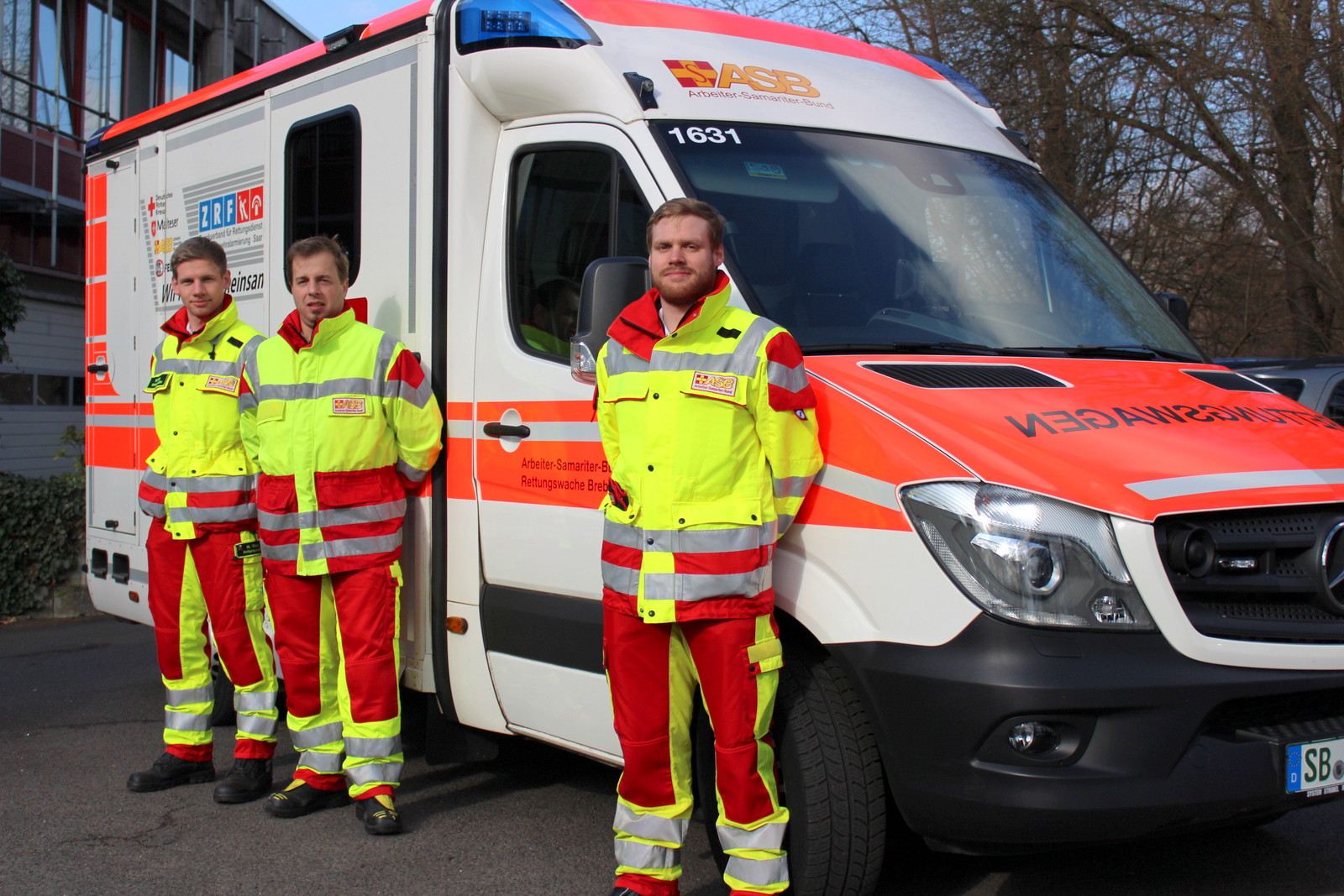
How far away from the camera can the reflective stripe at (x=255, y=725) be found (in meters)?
4.86

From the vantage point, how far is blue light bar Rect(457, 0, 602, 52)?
4.16 metres

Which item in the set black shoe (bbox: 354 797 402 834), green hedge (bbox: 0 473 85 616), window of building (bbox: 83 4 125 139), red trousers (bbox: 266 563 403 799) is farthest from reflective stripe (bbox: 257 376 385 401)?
window of building (bbox: 83 4 125 139)

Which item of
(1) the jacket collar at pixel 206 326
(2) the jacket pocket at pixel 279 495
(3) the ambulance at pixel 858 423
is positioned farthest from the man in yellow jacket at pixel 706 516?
(1) the jacket collar at pixel 206 326

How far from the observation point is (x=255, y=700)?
16.1ft

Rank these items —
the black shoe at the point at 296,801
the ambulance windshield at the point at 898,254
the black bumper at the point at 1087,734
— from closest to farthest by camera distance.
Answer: the black bumper at the point at 1087,734, the ambulance windshield at the point at 898,254, the black shoe at the point at 296,801

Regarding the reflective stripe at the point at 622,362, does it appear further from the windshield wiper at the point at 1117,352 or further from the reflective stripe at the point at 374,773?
the reflective stripe at the point at 374,773

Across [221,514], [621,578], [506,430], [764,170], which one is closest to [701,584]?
[621,578]

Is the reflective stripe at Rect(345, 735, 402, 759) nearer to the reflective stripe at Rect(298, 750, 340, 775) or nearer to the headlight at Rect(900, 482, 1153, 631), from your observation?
the reflective stripe at Rect(298, 750, 340, 775)

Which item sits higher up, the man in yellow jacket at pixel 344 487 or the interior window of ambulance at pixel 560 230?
the interior window of ambulance at pixel 560 230

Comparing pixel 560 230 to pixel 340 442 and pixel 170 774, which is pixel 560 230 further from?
pixel 170 774

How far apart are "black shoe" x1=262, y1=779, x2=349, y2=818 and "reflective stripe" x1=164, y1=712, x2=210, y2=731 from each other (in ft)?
1.61

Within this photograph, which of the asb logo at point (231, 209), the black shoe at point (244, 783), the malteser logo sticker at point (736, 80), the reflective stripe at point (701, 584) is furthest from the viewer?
the asb logo at point (231, 209)

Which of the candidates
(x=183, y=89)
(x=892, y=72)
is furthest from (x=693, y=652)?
(x=183, y=89)

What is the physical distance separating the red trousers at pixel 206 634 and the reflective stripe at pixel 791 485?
2.41 meters
